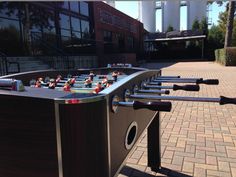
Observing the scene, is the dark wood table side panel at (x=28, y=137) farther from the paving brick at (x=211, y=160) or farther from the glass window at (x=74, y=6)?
the glass window at (x=74, y=6)

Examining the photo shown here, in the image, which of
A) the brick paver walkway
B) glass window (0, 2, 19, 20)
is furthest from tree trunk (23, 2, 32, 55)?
the brick paver walkway

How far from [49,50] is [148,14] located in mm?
34422

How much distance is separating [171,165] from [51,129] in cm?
225

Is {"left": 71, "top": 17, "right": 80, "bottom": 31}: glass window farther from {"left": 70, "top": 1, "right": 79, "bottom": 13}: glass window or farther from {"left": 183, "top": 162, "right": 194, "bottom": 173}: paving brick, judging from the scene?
{"left": 183, "top": 162, "right": 194, "bottom": 173}: paving brick

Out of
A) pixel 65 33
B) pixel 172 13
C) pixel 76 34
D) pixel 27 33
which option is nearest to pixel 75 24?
pixel 76 34

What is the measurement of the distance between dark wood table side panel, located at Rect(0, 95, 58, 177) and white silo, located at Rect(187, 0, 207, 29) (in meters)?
45.1

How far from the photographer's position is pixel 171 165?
312 centimetres

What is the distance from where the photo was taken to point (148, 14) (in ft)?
143

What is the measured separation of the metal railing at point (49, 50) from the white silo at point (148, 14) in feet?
109

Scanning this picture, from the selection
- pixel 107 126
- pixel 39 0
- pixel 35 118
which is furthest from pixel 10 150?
pixel 39 0

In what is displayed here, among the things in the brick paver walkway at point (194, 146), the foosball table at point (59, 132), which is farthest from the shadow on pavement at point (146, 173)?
the foosball table at point (59, 132)

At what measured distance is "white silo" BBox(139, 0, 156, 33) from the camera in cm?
4297

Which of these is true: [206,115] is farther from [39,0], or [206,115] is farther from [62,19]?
[62,19]

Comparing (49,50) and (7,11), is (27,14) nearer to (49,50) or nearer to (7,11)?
(7,11)
